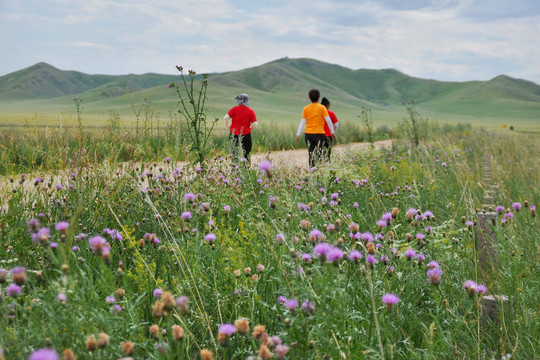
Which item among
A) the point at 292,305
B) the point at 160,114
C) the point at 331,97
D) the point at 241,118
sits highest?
the point at 331,97

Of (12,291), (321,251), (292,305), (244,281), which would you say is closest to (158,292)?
(244,281)

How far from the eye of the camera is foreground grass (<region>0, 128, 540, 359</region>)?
168 centimetres

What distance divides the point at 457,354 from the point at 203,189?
311 centimetres

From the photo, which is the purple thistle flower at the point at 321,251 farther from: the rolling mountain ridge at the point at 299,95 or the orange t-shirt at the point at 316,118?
the rolling mountain ridge at the point at 299,95

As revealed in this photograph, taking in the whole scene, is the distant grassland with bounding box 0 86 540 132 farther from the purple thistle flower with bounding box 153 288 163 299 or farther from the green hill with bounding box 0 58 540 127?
the purple thistle flower with bounding box 153 288 163 299

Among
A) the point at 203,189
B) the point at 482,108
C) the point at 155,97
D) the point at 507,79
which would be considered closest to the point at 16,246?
the point at 203,189

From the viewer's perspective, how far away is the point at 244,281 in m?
2.63

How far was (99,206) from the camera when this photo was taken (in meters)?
4.11

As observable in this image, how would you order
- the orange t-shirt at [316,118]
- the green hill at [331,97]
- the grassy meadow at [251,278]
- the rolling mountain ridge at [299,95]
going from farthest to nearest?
the rolling mountain ridge at [299,95], the green hill at [331,97], the orange t-shirt at [316,118], the grassy meadow at [251,278]

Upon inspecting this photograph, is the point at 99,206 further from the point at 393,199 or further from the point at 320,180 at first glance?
the point at 393,199

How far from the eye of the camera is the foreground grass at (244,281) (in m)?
1.68

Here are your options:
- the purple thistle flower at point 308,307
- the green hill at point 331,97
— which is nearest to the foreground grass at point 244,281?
the purple thistle flower at point 308,307

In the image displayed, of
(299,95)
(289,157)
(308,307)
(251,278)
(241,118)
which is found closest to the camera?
(308,307)

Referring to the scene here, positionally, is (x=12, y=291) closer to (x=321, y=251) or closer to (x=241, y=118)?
(x=321, y=251)
